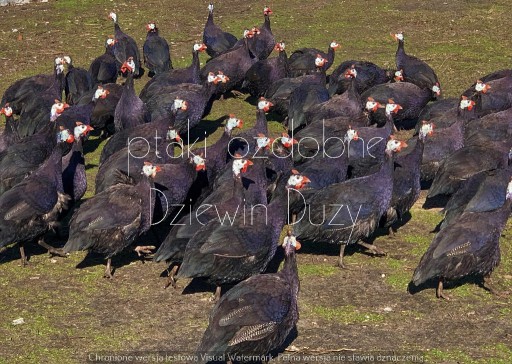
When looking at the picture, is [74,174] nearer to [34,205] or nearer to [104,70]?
[34,205]

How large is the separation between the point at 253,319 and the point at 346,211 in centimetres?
306

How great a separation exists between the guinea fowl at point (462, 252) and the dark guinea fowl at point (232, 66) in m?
7.30

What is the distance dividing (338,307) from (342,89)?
Answer: 6924mm

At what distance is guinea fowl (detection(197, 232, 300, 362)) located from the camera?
9.34m

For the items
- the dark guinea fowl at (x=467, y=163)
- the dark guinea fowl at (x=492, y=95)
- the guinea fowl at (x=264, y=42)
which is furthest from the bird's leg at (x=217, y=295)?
the guinea fowl at (x=264, y=42)

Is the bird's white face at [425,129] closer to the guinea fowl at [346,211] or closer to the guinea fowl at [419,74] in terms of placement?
the guinea fowl at [346,211]

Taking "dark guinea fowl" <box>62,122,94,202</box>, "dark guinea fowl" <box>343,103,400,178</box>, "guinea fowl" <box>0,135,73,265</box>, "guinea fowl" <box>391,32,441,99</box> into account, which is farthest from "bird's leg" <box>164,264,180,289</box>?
"guinea fowl" <box>391,32,441,99</box>

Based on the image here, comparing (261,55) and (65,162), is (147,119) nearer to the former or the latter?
(65,162)

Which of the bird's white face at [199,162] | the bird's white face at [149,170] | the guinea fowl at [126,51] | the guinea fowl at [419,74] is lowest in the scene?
the guinea fowl at [419,74]

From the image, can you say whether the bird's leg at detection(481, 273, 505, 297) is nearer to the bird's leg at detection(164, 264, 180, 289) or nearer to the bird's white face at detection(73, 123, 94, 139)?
the bird's leg at detection(164, 264, 180, 289)

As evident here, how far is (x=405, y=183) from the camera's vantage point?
12953 millimetres

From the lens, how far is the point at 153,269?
12.2 meters

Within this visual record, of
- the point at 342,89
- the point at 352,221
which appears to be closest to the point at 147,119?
the point at 342,89

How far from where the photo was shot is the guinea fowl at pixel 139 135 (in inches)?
566
